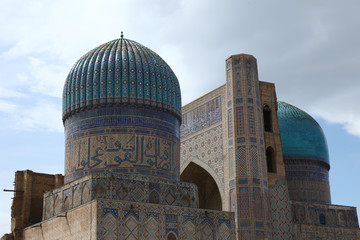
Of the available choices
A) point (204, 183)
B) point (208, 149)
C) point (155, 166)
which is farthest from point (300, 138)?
point (155, 166)

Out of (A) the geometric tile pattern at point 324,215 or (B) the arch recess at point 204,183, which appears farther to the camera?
(B) the arch recess at point 204,183

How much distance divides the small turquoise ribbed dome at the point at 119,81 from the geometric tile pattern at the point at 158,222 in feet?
7.55

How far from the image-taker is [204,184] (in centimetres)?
1650

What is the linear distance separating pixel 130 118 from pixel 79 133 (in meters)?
1.05

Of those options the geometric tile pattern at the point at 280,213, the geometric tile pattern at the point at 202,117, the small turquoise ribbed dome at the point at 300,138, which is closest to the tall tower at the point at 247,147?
the geometric tile pattern at the point at 280,213

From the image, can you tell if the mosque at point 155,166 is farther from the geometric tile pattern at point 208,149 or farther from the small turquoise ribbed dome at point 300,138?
the small turquoise ribbed dome at point 300,138

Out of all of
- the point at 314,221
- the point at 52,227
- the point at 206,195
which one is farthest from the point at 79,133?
the point at 314,221

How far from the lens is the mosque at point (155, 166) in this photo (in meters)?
9.27

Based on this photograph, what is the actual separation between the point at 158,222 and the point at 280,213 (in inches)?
232

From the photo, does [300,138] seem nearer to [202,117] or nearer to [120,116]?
[202,117]

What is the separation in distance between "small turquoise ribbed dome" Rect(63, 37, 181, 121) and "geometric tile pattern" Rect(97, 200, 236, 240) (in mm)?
2300

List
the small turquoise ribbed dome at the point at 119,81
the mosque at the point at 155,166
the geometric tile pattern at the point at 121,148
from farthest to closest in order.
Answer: the small turquoise ribbed dome at the point at 119,81, the geometric tile pattern at the point at 121,148, the mosque at the point at 155,166

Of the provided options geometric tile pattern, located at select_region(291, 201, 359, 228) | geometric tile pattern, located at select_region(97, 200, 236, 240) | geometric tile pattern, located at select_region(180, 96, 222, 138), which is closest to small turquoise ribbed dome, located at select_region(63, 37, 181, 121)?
→ geometric tile pattern, located at select_region(97, 200, 236, 240)

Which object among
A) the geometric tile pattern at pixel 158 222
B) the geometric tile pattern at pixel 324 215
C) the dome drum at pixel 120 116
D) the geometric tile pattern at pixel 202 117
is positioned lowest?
the geometric tile pattern at pixel 158 222
